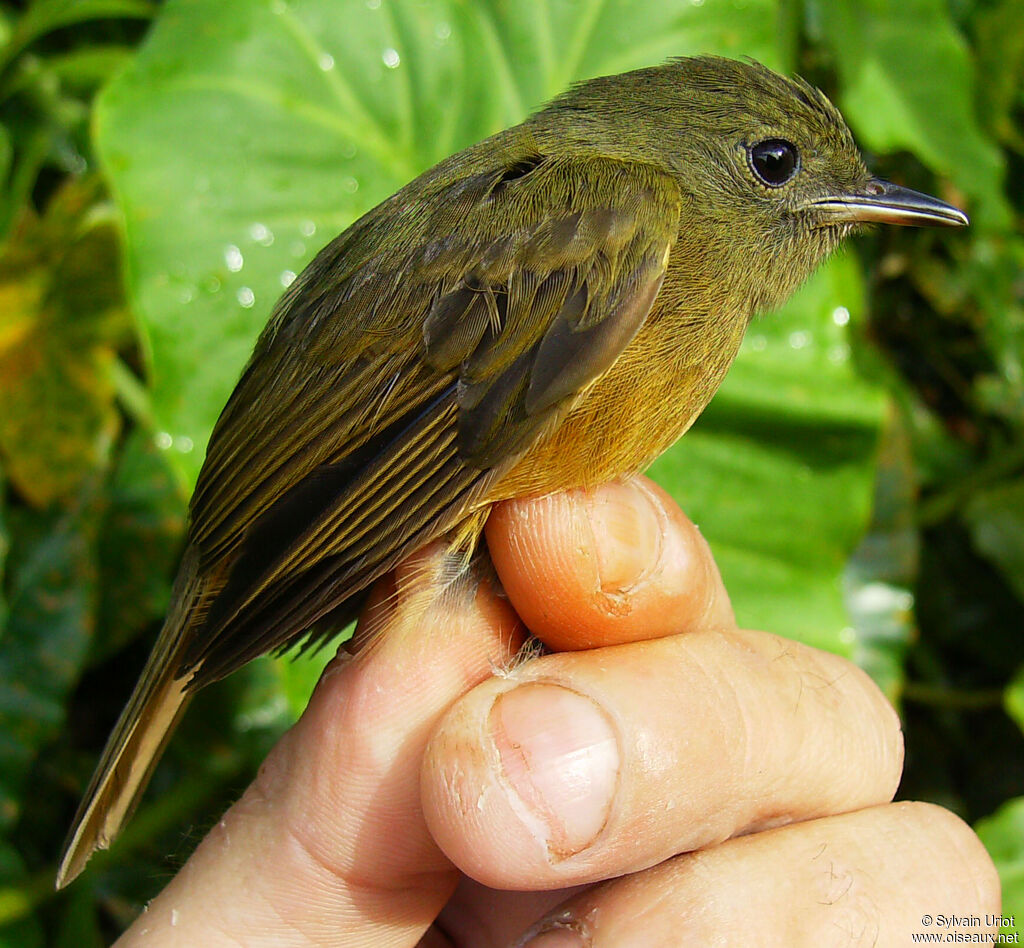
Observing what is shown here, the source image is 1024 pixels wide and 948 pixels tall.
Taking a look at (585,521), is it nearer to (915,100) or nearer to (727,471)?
(727,471)

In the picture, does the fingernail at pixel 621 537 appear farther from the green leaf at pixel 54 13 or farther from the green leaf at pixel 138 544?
the green leaf at pixel 54 13

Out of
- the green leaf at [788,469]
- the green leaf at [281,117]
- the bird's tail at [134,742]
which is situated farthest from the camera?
the green leaf at [788,469]

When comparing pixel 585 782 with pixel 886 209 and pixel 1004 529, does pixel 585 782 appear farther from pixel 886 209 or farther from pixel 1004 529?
pixel 1004 529

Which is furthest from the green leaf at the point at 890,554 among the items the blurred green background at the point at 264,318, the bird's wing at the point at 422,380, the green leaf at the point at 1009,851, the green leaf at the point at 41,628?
the green leaf at the point at 41,628

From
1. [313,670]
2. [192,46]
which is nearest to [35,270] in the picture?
[192,46]

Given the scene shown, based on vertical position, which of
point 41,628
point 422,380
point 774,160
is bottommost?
point 41,628

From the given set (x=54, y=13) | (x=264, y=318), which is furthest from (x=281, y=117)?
(x=54, y=13)

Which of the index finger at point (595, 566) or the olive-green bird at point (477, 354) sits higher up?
the olive-green bird at point (477, 354)
